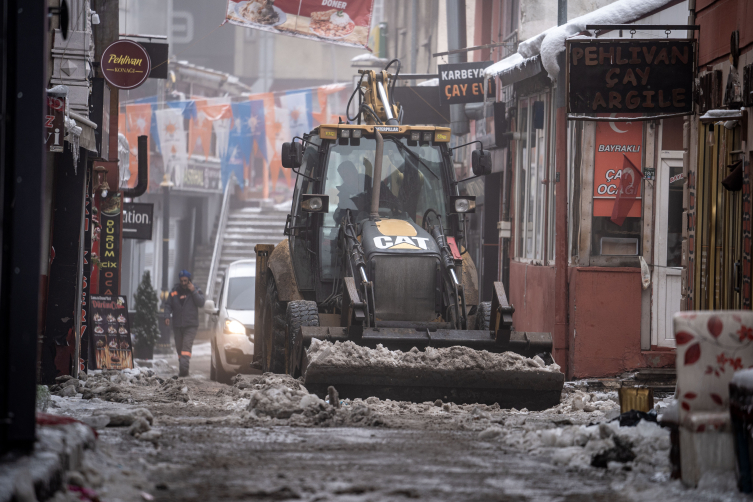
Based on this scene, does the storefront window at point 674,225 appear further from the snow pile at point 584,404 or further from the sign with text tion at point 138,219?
the sign with text tion at point 138,219

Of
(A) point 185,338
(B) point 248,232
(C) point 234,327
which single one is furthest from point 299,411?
(B) point 248,232

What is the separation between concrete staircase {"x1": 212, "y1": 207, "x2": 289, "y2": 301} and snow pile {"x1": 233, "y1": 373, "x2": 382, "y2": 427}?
2518cm

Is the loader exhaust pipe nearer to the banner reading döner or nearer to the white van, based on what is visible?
the white van

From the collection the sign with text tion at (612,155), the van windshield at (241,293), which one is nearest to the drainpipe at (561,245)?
the sign with text tion at (612,155)

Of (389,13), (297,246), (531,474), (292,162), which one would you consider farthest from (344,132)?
(389,13)

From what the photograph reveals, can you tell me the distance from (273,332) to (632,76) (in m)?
4.77

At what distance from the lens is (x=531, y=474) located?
231 inches

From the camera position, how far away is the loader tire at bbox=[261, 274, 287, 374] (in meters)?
11.0

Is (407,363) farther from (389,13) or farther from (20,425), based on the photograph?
(389,13)

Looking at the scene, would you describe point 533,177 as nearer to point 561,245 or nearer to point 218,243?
point 561,245

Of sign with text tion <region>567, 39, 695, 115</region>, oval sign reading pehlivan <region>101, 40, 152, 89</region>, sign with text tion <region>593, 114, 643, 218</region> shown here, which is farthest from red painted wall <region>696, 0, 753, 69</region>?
oval sign reading pehlivan <region>101, 40, 152, 89</region>

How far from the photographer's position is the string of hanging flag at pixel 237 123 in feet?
103

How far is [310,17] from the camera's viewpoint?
61.3 feet

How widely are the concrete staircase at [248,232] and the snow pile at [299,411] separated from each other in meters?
25.2
